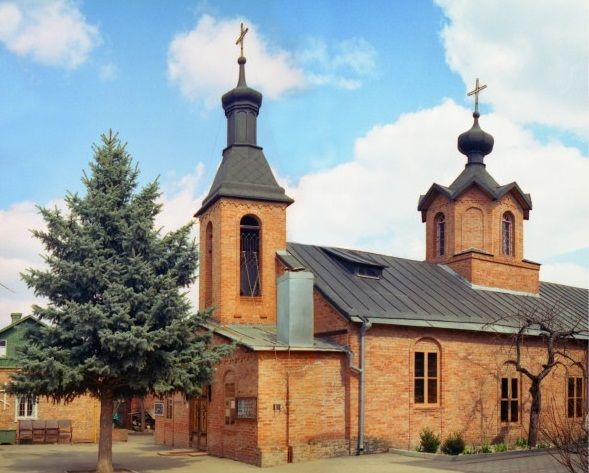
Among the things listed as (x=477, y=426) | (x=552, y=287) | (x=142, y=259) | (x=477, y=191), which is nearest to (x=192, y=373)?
(x=142, y=259)

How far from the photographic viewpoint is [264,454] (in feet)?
64.4

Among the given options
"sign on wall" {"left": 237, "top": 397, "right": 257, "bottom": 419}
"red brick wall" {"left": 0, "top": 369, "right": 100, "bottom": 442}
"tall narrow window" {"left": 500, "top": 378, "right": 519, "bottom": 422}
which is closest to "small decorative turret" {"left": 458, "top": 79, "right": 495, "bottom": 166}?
"tall narrow window" {"left": 500, "top": 378, "right": 519, "bottom": 422}

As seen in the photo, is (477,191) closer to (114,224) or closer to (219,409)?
(219,409)

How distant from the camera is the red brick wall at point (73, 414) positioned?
104 ft

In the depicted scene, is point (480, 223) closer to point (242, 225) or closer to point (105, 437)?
point (242, 225)

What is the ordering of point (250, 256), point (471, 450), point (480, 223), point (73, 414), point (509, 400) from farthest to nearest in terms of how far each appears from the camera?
point (73, 414), point (480, 223), point (509, 400), point (250, 256), point (471, 450)

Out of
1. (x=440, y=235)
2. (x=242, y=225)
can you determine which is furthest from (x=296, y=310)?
(x=440, y=235)

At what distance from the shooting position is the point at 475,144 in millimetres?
32500

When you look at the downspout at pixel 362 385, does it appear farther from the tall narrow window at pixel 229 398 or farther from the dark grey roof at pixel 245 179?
the dark grey roof at pixel 245 179

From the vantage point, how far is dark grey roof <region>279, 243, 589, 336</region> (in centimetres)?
2302

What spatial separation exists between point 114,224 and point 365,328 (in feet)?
26.3

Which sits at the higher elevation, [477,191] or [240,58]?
[240,58]

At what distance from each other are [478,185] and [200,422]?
15.6 meters

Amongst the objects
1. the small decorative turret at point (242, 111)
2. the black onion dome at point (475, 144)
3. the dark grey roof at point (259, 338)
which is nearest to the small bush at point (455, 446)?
the dark grey roof at point (259, 338)
